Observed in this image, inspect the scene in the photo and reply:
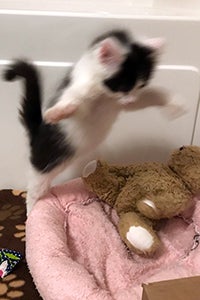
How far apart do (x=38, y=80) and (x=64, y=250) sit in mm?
317

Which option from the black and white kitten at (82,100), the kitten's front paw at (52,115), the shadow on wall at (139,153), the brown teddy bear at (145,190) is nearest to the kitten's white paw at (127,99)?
the black and white kitten at (82,100)

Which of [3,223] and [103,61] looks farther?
[3,223]

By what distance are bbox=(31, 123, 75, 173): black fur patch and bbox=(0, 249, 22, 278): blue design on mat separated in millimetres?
203

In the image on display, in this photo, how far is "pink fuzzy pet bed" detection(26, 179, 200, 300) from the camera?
34.9 inches

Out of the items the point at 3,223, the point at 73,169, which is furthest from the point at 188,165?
the point at 3,223

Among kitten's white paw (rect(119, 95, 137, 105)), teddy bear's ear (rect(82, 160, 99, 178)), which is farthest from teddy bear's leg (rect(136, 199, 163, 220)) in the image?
kitten's white paw (rect(119, 95, 137, 105))

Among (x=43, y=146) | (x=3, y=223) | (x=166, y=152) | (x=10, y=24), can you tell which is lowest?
(x=3, y=223)

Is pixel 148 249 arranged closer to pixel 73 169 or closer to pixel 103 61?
pixel 73 169

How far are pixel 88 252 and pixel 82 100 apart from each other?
13.1 inches

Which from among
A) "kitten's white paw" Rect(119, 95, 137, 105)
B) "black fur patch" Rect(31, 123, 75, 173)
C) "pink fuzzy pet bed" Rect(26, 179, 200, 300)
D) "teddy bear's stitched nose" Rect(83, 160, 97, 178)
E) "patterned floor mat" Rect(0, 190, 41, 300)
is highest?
"kitten's white paw" Rect(119, 95, 137, 105)

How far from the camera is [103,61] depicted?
0.82 m

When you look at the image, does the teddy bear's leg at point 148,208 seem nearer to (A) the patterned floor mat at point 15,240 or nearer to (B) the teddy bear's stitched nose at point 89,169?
(B) the teddy bear's stitched nose at point 89,169

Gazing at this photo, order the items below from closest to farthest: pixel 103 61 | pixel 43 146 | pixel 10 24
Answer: pixel 103 61 → pixel 43 146 → pixel 10 24

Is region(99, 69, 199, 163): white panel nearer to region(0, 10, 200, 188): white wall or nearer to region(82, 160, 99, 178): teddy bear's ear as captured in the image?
region(0, 10, 200, 188): white wall
